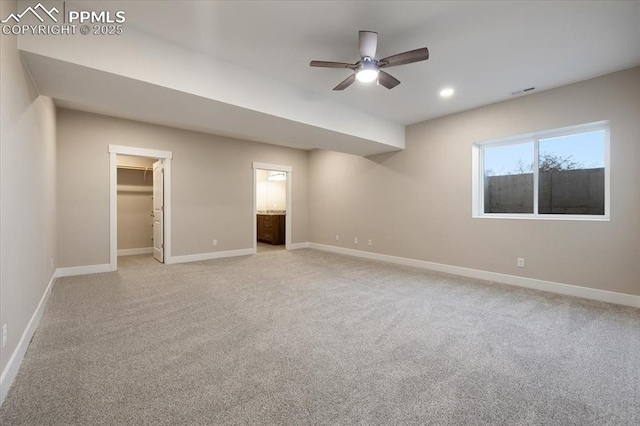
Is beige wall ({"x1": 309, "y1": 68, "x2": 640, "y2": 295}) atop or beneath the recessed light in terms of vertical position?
beneath

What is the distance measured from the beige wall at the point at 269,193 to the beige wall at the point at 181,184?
1.78 m

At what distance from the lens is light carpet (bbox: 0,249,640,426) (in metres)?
1.58

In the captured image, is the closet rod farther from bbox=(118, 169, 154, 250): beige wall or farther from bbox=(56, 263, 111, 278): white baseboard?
bbox=(56, 263, 111, 278): white baseboard

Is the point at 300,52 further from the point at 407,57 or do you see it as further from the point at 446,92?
the point at 446,92

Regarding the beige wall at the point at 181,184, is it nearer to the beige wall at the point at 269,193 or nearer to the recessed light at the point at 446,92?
the beige wall at the point at 269,193

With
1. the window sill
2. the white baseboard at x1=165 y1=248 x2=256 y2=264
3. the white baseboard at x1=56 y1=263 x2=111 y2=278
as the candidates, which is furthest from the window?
the white baseboard at x1=56 y1=263 x2=111 y2=278

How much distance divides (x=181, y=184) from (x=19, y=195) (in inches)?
139

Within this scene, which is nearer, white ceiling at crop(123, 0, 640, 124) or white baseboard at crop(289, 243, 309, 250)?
white ceiling at crop(123, 0, 640, 124)

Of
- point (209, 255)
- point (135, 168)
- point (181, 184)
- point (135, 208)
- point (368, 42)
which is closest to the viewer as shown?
point (368, 42)

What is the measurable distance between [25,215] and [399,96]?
4394mm

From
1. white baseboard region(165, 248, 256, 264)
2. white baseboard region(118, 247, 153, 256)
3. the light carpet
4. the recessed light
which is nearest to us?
the light carpet

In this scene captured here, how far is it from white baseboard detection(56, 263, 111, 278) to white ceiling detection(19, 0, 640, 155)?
296cm

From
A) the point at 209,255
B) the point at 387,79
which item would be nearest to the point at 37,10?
the point at 387,79

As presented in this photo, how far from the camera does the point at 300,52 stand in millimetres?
2953
